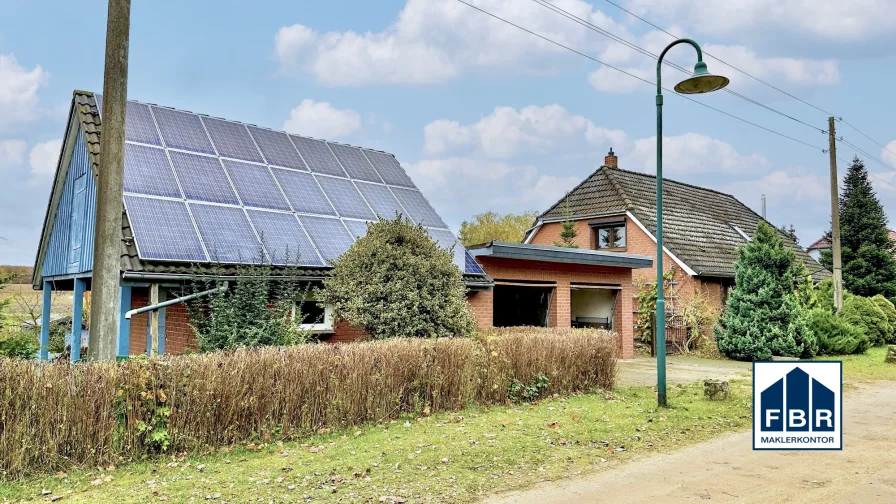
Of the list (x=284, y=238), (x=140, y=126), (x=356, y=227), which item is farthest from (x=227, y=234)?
(x=140, y=126)

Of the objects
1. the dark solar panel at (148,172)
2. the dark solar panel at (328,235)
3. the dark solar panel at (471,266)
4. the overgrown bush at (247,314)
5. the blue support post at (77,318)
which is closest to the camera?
the overgrown bush at (247,314)

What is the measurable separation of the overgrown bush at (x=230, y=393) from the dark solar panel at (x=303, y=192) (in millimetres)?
5237

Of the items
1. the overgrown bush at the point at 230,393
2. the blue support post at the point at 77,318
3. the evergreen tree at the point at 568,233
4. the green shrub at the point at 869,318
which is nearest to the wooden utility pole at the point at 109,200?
the overgrown bush at the point at 230,393

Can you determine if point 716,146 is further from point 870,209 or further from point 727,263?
point 870,209

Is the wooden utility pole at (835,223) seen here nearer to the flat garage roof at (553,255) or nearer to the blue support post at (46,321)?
the flat garage roof at (553,255)

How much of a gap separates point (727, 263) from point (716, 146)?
5.43 metres

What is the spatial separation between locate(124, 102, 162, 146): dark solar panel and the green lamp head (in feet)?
32.3

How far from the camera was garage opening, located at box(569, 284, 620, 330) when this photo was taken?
2056cm

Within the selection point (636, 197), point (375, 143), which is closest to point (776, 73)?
point (636, 197)

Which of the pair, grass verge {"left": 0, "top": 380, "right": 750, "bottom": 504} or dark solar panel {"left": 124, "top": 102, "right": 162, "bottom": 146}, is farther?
dark solar panel {"left": 124, "top": 102, "right": 162, "bottom": 146}

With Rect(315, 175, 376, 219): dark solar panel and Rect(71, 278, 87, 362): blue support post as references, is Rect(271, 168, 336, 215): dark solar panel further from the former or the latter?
Rect(71, 278, 87, 362): blue support post

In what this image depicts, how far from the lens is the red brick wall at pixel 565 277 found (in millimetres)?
16328

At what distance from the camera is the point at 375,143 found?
18.6 meters

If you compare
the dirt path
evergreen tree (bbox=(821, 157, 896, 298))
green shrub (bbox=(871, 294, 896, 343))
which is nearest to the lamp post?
the dirt path
